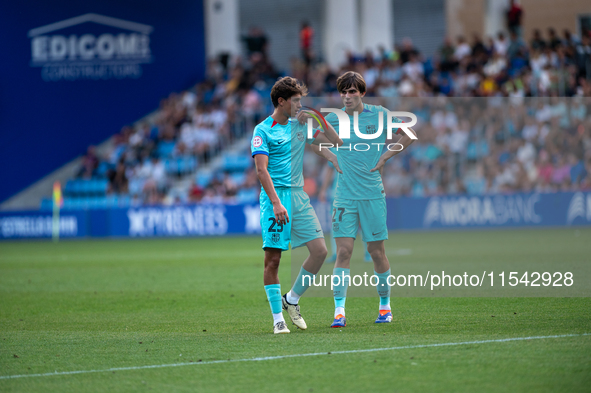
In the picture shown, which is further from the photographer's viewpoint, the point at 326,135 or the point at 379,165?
the point at 326,135

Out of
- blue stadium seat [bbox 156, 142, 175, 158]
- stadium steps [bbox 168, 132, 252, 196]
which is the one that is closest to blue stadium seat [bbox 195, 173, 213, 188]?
stadium steps [bbox 168, 132, 252, 196]

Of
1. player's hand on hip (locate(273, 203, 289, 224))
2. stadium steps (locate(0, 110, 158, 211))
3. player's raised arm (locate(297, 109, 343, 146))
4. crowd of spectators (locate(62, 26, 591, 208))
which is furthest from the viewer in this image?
stadium steps (locate(0, 110, 158, 211))

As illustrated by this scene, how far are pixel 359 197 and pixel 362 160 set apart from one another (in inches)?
14.5

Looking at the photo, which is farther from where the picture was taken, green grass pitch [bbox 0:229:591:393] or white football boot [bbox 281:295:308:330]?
white football boot [bbox 281:295:308:330]

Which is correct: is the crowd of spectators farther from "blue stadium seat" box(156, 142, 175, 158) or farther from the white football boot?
the white football boot

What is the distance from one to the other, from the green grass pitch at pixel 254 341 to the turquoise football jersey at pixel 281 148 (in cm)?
143

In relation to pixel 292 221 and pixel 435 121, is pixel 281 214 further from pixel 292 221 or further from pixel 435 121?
pixel 435 121

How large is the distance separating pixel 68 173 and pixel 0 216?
5642 mm

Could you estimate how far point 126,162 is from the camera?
28.7 metres

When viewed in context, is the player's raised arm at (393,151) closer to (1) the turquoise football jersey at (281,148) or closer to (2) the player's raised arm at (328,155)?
(2) the player's raised arm at (328,155)

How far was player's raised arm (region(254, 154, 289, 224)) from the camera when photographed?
6.58 m

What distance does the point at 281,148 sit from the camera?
6.98 metres

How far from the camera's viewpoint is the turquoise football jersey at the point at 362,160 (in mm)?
7246

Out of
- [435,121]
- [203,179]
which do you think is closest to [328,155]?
[435,121]
